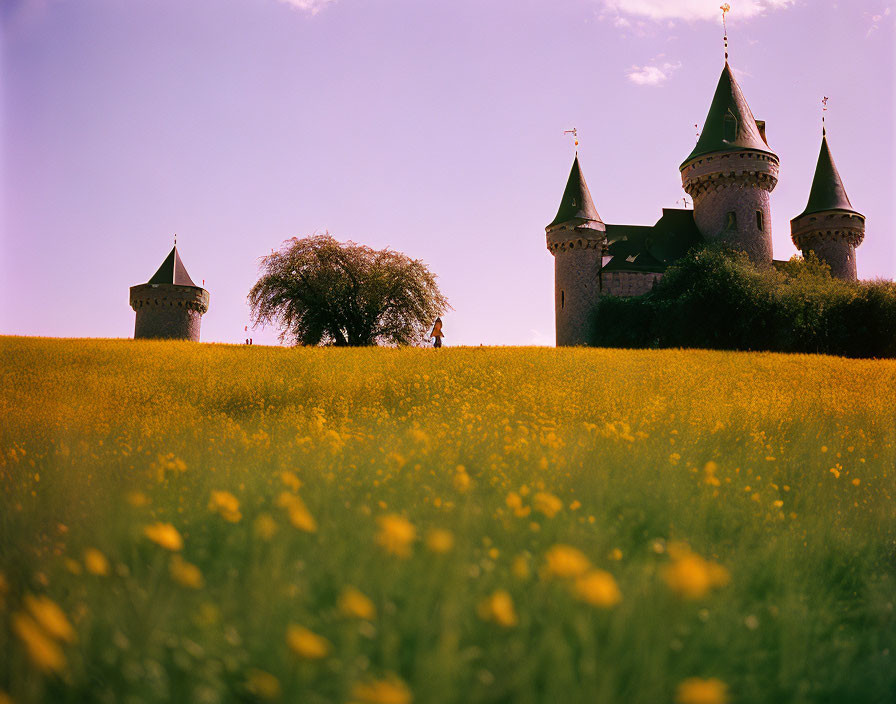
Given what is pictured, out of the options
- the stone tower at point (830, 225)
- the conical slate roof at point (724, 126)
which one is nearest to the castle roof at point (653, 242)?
the conical slate roof at point (724, 126)

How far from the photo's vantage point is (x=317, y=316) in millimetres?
36156

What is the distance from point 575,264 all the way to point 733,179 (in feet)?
41.4

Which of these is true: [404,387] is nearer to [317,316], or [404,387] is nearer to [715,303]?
[715,303]

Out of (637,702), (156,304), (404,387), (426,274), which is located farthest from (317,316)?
(637,702)

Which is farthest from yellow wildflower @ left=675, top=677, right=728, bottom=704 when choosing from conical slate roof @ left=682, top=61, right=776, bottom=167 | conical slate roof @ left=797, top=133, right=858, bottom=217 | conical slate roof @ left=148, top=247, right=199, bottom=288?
conical slate roof @ left=797, top=133, right=858, bottom=217

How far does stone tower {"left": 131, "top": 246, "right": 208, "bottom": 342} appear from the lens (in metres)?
38.2

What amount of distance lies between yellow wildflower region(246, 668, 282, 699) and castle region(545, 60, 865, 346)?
36.8 metres

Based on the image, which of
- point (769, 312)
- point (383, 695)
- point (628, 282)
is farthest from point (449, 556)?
point (628, 282)

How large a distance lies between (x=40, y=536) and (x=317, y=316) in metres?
33.9

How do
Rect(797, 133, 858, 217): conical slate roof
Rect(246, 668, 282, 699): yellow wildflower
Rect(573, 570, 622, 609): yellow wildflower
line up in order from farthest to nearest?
Rect(797, 133, 858, 217): conical slate roof < Rect(246, 668, 282, 699): yellow wildflower < Rect(573, 570, 622, 609): yellow wildflower

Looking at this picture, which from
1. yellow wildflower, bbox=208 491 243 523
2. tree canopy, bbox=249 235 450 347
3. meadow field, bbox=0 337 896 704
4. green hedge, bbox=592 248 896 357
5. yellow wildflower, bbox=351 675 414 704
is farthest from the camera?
tree canopy, bbox=249 235 450 347

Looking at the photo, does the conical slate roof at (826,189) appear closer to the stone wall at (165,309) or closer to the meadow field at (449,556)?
the meadow field at (449,556)

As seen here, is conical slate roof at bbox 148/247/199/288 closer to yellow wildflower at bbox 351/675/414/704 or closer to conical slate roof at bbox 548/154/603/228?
conical slate roof at bbox 548/154/603/228

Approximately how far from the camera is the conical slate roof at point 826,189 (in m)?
43.0
